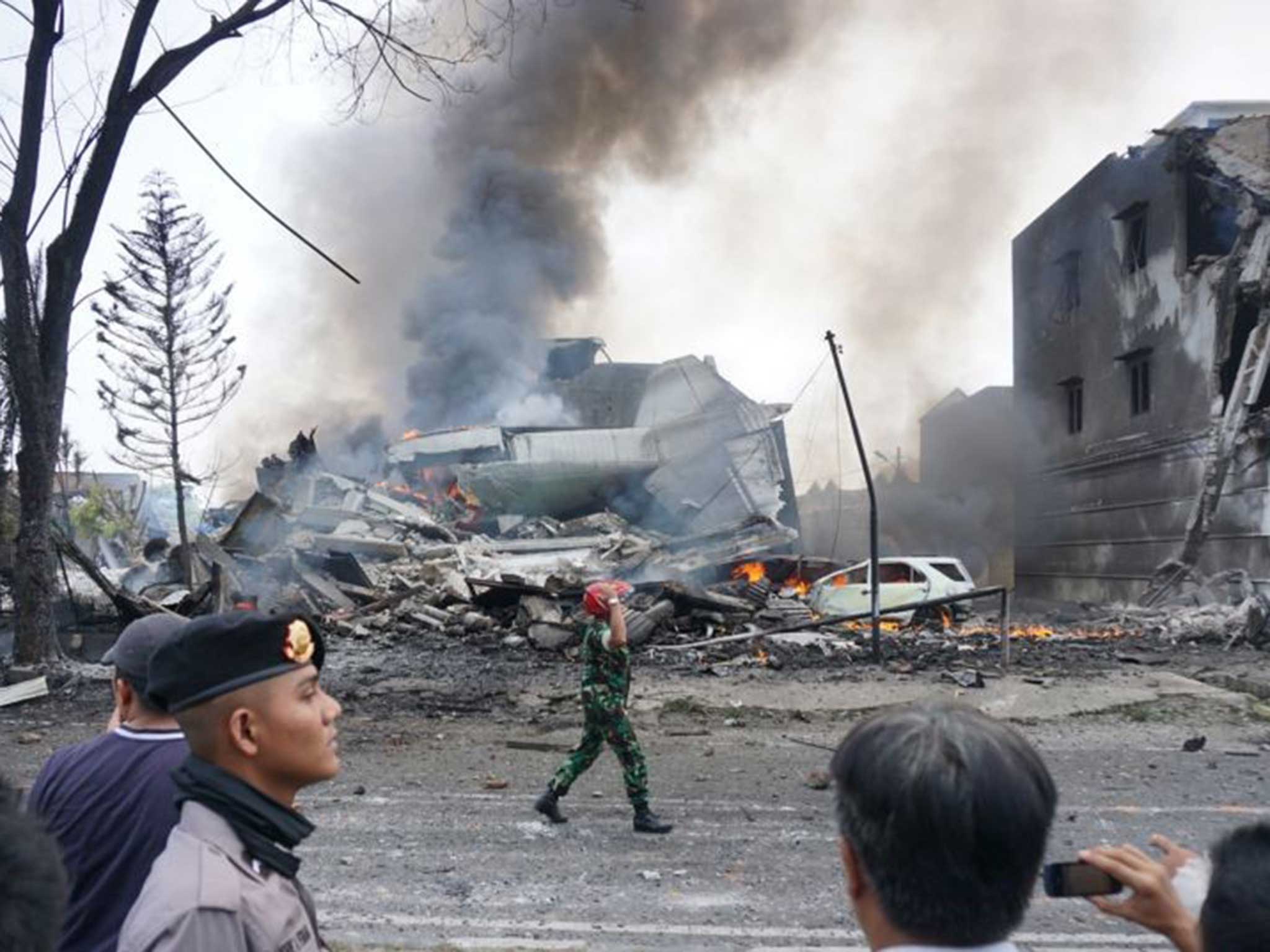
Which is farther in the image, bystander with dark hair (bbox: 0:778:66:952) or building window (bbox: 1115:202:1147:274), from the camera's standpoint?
building window (bbox: 1115:202:1147:274)

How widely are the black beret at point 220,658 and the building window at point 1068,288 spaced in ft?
80.5

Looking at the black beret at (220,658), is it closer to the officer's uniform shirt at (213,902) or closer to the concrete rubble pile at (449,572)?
the officer's uniform shirt at (213,902)

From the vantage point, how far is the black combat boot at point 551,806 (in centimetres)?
607

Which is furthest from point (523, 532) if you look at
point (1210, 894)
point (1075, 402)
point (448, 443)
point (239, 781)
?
point (1210, 894)

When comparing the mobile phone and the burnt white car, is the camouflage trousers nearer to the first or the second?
the mobile phone

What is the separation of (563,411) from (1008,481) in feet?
44.8

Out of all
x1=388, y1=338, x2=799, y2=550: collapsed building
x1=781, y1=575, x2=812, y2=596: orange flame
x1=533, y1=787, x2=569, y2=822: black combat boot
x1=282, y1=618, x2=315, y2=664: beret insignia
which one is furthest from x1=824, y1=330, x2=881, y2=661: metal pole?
x1=388, y1=338, x2=799, y2=550: collapsed building

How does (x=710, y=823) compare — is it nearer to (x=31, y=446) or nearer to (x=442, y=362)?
(x=31, y=446)

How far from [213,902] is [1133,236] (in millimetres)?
22959

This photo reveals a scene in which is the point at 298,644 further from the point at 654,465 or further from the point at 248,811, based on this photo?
the point at 654,465

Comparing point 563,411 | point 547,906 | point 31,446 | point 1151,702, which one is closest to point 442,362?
point 563,411

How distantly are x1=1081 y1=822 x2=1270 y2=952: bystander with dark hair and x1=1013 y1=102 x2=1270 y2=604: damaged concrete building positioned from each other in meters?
16.6

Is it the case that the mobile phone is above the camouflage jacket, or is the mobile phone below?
above

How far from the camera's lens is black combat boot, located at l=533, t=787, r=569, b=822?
607 centimetres
